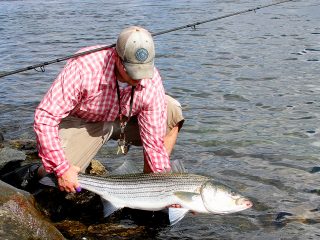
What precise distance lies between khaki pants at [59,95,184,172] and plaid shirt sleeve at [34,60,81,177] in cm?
68

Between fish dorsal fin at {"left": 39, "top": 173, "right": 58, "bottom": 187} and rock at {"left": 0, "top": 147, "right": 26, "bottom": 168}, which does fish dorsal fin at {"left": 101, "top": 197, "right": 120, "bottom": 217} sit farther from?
rock at {"left": 0, "top": 147, "right": 26, "bottom": 168}

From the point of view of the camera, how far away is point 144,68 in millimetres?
5090

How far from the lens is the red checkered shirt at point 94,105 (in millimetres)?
5312

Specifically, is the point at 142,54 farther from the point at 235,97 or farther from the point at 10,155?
the point at 235,97

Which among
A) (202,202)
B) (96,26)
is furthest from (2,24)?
(202,202)

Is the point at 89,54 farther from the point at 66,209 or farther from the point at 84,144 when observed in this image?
the point at 66,209

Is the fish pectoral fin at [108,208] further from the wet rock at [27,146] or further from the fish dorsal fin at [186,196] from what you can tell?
the wet rock at [27,146]

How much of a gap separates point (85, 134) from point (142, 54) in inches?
57.9

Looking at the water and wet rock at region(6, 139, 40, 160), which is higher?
wet rock at region(6, 139, 40, 160)

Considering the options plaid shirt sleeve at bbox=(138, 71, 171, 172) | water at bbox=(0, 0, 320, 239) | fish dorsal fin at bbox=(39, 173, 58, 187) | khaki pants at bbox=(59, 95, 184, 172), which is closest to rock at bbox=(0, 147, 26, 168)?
water at bbox=(0, 0, 320, 239)

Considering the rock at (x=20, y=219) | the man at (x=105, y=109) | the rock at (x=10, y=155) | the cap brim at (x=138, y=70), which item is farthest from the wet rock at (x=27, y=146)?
the cap brim at (x=138, y=70)

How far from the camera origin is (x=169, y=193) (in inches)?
205

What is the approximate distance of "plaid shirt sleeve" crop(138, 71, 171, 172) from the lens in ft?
18.6

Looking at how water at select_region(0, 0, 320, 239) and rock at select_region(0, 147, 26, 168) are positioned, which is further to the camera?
rock at select_region(0, 147, 26, 168)
